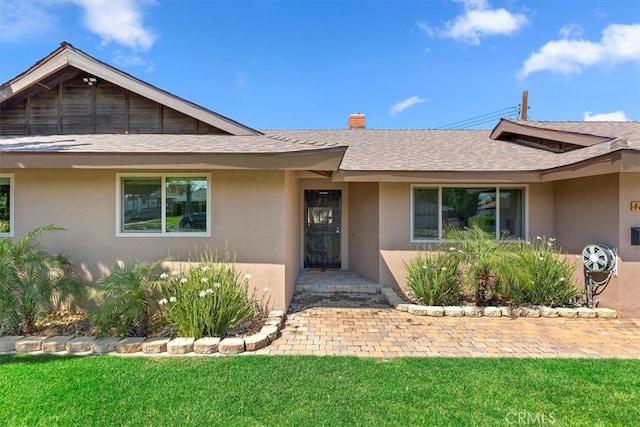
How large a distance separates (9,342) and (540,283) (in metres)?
9.73

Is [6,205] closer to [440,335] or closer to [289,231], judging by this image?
[289,231]

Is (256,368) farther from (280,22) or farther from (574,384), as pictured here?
(280,22)

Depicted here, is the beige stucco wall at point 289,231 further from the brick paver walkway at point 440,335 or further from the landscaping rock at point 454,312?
the landscaping rock at point 454,312

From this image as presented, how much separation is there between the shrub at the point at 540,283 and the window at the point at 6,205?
10.4 m

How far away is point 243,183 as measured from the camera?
6512 millimetres

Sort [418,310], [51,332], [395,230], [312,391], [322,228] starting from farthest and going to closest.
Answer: [322,228] → [395,230] → [418,310] → [51,332] → [312,391]

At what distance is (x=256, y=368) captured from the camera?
434cm

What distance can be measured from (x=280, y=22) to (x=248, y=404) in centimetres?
1371

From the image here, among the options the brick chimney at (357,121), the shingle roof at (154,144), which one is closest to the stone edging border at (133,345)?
the shingle roof at (154,144)

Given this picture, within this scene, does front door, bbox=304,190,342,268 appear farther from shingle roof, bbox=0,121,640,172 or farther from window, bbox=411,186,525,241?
window, bbox=411,186,525,241

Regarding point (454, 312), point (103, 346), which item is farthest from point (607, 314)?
point (103, 346)

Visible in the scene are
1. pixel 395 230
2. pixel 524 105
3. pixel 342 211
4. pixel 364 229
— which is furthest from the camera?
pixel 524 105

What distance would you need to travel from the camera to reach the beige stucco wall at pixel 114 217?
6512mm

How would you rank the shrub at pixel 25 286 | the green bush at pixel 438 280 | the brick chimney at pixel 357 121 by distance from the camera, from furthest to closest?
1. the brick chimney at pixel 357 121
2. the green bush at pixel 438 280
3. the shrub at pixel 25 286
